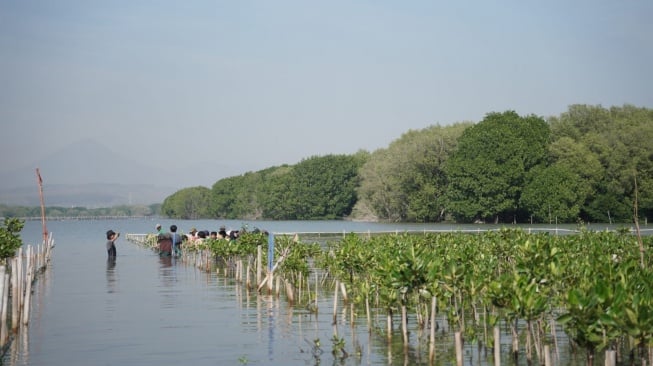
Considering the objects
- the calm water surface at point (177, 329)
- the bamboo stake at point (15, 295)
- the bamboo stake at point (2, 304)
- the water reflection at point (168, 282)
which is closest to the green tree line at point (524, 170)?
the water reflection at point (168, 282)

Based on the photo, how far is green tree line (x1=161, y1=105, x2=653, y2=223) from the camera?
93188 mm

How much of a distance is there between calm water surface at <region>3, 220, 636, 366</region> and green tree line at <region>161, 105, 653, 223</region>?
211 feet

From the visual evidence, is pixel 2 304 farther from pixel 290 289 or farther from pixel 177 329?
pixel 290 289

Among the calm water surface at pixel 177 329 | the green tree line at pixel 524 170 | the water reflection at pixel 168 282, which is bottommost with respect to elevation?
the calm water surface at pixel 177 329

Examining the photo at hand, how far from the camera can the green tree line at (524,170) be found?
93188 millimetres

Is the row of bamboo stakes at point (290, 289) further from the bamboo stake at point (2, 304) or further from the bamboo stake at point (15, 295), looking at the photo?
the bamboo stake at point (15, 295)

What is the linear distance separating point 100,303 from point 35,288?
21.4ft

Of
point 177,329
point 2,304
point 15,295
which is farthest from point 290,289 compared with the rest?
point 2,304

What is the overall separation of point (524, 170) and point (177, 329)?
7916 cm

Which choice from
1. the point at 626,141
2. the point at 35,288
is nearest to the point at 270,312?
the point at 35,288

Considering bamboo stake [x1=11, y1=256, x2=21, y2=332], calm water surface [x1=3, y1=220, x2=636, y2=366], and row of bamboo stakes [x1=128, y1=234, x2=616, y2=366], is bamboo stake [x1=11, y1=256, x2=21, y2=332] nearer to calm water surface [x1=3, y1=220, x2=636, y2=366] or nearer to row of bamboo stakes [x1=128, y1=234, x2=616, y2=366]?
calm water surface [x1=3, y1=220, x2=636, y2=366]

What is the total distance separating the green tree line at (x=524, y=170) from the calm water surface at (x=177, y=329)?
2529 inches

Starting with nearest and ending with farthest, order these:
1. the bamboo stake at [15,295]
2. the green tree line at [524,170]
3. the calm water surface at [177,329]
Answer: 1. the calm water surface at [177,329]
2. the bamboo stake at [15,295]
3. the green tree line at [524,170]

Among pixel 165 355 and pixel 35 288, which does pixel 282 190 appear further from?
pixel 165 355
